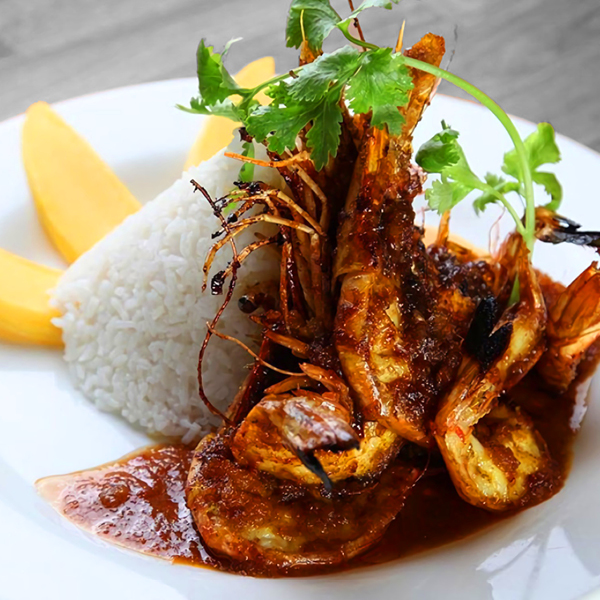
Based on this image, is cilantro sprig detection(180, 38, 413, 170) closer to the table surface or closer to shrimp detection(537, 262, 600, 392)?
shrimp detection(537, 262, 600, 392)

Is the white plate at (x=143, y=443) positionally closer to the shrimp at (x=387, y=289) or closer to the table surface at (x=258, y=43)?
the shrimp at (x=387, y=289)

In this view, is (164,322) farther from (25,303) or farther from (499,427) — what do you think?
(499,427)

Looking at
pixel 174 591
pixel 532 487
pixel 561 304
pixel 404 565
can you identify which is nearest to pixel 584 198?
pixel 561 304

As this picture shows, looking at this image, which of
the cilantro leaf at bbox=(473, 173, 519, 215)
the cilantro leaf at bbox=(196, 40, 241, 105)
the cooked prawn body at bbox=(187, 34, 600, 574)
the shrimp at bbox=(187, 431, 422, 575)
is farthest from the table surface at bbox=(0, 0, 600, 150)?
the shrimp at bbox=(187, 431, 422, 575)

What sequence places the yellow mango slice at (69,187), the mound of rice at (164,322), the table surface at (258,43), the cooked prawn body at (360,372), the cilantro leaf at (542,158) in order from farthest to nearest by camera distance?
the table surface at (258,43) → the yellow mango slice at (69,187) → the cilantro leaf at (542,158) → the mound of rice at (164,322) → the cooked prawn body at (360,372)

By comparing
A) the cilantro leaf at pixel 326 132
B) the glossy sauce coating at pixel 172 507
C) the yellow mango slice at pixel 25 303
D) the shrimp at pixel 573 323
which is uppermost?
the cilantro leaf at pixel 326 132

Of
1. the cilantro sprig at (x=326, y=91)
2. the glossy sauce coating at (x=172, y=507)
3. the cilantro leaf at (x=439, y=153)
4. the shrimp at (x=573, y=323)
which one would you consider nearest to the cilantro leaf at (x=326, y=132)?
the cilantro sprig at (x=326, y=91)

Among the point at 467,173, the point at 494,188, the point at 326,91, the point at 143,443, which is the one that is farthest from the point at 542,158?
the point at 143,443

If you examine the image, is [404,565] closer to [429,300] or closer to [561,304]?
[429,300]
